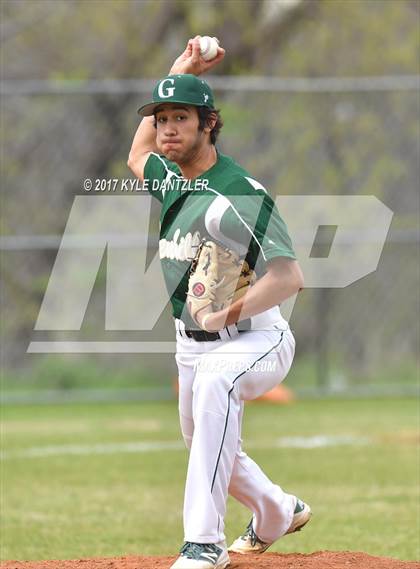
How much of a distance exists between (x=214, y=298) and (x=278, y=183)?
8919 millimetres

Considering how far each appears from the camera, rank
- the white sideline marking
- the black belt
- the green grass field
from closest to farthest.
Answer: the black belt < the green grass field < the white sideline marking

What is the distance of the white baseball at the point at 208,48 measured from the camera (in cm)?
548

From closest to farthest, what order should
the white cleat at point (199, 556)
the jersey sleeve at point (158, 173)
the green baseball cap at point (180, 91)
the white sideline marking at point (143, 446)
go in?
the white cleat at point (199, 556) < the green baseball cap at point (180, 91) < the jersey sleeve at point (158, 173) < the white sideline marking at point (143, 446)

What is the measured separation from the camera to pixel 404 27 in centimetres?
1969

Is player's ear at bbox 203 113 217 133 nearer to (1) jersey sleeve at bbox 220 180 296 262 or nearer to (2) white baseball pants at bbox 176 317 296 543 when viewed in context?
(1) jersey sleeve at bbox 220 180 296 262

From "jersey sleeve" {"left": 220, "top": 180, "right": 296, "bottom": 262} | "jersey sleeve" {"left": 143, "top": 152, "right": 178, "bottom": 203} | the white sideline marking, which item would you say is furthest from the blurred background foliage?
"jersey sleeve" {"left": 220, "top": 180, "right": 296, "bottom": 262}

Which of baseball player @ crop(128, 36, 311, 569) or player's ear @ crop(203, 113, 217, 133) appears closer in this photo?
baseball player @ crop(128, 36, 311, 569)

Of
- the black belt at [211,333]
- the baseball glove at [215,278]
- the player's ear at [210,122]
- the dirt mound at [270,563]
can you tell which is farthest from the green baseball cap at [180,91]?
the dirt mound at [270,563]

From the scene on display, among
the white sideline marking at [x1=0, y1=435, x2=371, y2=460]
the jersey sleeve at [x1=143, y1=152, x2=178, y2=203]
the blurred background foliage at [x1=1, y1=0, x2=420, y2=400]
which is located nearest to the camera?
the jersey sleeve at [x1=143, y1=152, x2=178, y2=203]

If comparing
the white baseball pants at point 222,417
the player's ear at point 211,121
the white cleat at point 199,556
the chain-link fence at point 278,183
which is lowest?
the white cleat at point 199,556

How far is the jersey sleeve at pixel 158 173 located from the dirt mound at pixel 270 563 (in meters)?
1.54

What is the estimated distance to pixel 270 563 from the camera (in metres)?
5.12

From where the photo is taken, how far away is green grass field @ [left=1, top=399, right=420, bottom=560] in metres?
6.86

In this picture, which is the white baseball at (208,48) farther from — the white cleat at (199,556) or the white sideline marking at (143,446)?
the white sideline marking at (143,446)
